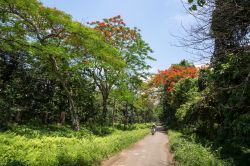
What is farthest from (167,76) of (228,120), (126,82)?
(228,120)

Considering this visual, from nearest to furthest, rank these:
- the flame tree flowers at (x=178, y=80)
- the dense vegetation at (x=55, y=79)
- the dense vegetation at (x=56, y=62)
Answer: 1. the dense vegetation at (x=55, y=79)
2. the dense vegetation at (x=56, y=62)
3. the flame tree flowers at (x=178, y=80)

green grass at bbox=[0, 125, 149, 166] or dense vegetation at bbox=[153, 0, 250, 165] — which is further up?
dense vegetation at bbox=[153, 0, 250, 165]

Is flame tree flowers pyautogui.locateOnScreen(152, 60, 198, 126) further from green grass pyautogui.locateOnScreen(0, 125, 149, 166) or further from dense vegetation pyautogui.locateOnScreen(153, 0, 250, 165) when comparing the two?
green grass pyautogui.locateOnScreen(0, 125, 149, 166)

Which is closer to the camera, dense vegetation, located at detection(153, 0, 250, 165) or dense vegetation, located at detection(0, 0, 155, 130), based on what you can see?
dense vegetation, located at detection(153, 0, 250, 165)

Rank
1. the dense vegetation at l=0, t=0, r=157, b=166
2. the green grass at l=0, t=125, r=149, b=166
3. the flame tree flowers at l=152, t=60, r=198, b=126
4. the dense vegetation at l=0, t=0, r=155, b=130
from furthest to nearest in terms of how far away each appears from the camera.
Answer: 1. the flame tree flowers at l=152, t=60, r=198, b=126
2. the dense vegetation at l=0, t=0, r=155, b=130
3. the dense vegetation at l=0, t=0, r=157, b=166
4. the green grass at l=0, t=125, r=149, b=166

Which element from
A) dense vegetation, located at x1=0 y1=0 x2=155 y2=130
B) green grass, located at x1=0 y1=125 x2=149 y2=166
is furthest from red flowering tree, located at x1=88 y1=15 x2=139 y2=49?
green grass, located at x1=0 y1=125 x2=149 y2=166

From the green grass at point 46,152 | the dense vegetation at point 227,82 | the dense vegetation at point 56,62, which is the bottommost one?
the green grass at point 46,152

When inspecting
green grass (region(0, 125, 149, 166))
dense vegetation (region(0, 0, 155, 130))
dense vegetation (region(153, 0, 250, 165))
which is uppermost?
dense vegetation (region(0, 0, 155, 130))

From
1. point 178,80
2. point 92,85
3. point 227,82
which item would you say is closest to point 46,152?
point 227,82

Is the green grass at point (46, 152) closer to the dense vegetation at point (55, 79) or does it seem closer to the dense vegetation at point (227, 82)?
the dense vegetation at point (55, 79)

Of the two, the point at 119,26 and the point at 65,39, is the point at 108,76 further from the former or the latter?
the point at 65,39

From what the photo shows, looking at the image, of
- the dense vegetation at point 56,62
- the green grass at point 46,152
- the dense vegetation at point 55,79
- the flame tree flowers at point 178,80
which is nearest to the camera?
the green grass at point 46,152

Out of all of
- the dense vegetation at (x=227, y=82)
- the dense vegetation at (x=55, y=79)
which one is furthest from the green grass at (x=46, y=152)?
the dense vegetation at (x=227, y=82)

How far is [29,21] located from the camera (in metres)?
19.0
